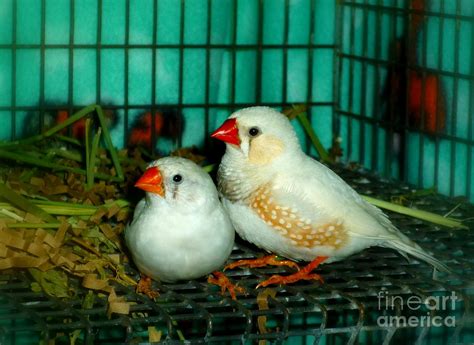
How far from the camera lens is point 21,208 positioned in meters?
1.96

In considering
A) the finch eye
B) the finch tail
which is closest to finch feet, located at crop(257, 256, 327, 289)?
the finch tail

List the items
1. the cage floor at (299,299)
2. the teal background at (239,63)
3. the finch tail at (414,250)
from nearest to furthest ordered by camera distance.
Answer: the cage floor at (299,299), the finch tail at (414,250), the teal background at (239,63)

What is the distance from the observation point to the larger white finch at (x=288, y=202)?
1.89m

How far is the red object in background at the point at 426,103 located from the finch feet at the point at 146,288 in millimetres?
861

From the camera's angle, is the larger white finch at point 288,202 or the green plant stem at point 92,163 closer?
the larger white finch at point 288,202

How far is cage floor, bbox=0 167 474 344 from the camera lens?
1.58 m

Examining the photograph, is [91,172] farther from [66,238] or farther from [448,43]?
[448,43]

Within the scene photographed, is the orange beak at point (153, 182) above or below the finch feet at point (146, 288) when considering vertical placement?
above

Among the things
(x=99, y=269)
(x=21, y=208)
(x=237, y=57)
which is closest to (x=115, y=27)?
(x=237, y=57)

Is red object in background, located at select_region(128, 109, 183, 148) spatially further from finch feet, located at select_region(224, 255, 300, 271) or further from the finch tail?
the finch tail

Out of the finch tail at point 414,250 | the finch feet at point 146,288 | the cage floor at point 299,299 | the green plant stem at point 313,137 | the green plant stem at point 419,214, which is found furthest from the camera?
the green plant stem at point 313,137

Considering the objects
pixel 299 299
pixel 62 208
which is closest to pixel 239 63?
pixel 62 208

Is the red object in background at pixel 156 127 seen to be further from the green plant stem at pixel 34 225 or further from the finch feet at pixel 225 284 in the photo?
the finch feet at pixel 225 284

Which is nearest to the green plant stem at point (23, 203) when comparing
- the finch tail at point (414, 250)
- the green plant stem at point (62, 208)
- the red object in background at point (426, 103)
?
the green plant stem at point (62, 208)
